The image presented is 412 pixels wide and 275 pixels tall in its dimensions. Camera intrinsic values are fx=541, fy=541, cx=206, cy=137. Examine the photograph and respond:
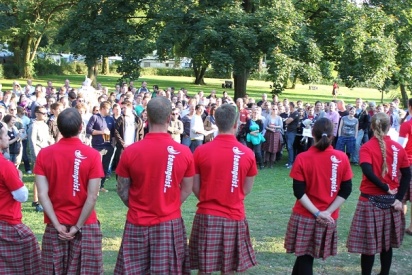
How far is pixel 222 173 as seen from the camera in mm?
4805

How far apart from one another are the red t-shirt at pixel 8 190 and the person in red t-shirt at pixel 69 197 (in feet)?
0.96

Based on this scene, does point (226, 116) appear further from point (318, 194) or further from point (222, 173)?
point (318, 194)

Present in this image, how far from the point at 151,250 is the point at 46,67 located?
49022mm

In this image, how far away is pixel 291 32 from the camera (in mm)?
18531

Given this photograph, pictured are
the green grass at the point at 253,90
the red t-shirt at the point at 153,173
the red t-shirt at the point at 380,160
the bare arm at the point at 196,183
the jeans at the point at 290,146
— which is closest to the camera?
the red t-shirt at the point at 153,173

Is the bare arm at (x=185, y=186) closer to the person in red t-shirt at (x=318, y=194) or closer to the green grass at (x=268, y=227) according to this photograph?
the person in red t-shirt at (x=318, y=194)

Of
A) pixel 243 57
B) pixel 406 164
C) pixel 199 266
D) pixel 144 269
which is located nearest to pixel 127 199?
pixel 144 269

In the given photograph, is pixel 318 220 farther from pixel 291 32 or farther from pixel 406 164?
pixel 291 32

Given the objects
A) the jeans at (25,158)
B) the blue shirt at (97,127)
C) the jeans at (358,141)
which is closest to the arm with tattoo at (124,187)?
the blue shirt at (97,127)

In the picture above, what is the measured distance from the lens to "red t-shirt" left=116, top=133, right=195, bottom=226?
14.5 ft

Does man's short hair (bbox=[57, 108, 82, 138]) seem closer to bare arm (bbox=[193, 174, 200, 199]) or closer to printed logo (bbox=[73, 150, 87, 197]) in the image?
printed logo (bbox=[73, 150, 87, 197])

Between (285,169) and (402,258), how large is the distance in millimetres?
7848

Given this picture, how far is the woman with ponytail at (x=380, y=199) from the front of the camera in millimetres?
5637

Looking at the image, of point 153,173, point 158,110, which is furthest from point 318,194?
point 158,110
